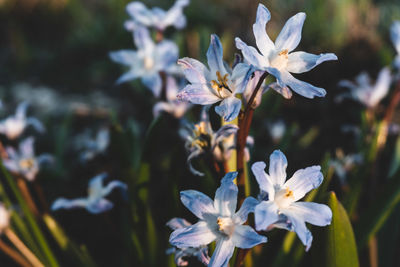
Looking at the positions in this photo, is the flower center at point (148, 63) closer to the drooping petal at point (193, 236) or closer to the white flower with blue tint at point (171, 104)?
the white flower with blue tint at point (171, 104)

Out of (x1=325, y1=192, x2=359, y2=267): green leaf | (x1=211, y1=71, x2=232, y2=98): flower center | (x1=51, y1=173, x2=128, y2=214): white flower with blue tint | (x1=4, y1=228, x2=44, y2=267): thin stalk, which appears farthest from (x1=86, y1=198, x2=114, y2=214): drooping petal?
(x1=325, y1=192, x2=359, y2=267): green leaf

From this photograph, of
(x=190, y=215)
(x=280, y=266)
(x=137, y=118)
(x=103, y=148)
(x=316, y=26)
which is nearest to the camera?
(x=190, y=215)

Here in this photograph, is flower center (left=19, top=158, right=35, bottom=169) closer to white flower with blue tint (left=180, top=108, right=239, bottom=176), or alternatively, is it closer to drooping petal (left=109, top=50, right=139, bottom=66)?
drooping petal (left=109, top=50, right=139, bottom=66)

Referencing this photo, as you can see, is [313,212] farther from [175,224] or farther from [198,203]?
[175,224]

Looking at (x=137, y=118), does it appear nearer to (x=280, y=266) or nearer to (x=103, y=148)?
(x=103, y=148)

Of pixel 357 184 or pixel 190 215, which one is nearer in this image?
pixel 190 215

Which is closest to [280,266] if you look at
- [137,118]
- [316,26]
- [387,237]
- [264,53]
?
[387,237]

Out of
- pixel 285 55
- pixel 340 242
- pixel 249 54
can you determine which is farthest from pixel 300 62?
pixel 340 242
